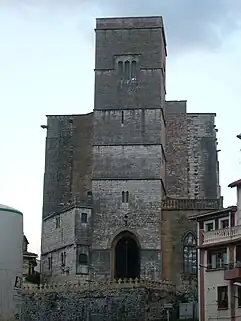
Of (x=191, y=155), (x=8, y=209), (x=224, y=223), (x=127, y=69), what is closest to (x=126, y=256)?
(x=191, y=155)

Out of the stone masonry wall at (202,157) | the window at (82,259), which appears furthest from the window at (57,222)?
the stone masonry wall at (202,157)

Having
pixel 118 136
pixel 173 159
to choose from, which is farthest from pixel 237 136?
pixel 173 159

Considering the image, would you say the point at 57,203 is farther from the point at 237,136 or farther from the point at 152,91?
the point at 237,136

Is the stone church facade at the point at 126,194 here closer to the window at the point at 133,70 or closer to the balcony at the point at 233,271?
the window at the point at 133,70

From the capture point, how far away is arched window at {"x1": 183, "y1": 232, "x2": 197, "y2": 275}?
81125 millimetres

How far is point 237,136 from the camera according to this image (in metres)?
64.7

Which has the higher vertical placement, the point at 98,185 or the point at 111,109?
the point at 111,109

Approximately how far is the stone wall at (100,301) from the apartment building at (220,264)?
381 inches

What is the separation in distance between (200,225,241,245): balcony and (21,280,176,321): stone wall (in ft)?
34.9

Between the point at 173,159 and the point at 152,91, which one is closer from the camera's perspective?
the point at 152,91

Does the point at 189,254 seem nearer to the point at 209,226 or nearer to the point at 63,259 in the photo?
the point at 63,259

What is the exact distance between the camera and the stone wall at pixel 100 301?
71.3 m

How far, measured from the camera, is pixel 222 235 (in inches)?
2405

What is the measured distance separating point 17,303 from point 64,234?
37658 mm
